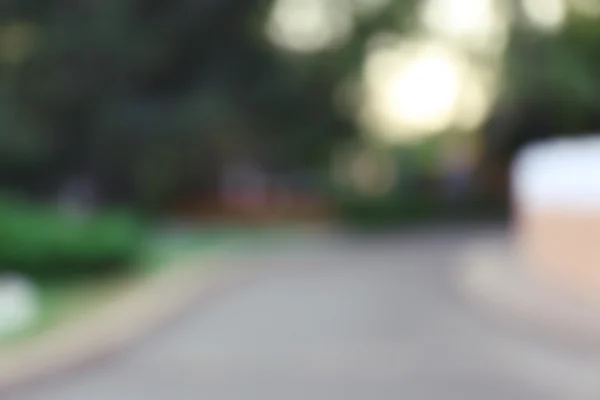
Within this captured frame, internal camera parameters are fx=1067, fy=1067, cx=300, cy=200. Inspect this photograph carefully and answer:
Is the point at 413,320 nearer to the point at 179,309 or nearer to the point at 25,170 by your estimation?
the point at 179,309

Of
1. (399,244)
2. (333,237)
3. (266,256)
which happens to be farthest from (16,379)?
(333,237)

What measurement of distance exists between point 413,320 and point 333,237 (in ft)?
46.6

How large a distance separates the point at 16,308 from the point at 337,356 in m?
3.59

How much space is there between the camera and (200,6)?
89.4 feet

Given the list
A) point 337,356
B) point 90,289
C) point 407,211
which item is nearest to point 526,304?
point 337,356

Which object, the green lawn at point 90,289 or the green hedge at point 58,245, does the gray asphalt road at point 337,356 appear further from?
the green hedge at point 58,245

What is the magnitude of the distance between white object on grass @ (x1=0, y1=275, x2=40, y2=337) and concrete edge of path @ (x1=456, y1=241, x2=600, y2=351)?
4.91 meters

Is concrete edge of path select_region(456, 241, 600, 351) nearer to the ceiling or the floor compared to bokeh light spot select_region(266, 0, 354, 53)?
nearer to the floor

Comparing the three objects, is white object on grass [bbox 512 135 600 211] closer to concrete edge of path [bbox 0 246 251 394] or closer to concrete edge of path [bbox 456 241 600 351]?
concrete edge of path [bbox 456 241 600 351]

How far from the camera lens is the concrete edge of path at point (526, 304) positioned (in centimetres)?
1004

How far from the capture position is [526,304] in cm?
1175

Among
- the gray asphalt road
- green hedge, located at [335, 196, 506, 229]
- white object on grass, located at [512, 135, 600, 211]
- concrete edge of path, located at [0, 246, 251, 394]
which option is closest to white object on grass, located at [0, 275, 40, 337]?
concrete edge of path, located at [0, 246, 251, 394]

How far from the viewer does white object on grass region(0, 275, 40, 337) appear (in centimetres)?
1035

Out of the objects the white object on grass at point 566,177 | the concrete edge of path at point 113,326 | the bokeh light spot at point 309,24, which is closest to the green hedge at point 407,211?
the bokeh light spot at point 309,24
